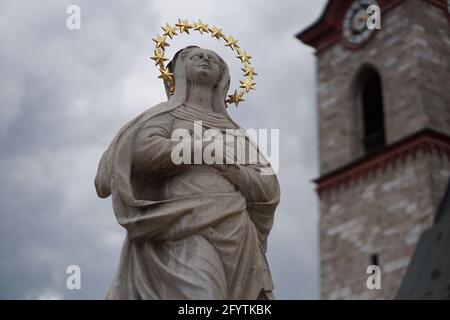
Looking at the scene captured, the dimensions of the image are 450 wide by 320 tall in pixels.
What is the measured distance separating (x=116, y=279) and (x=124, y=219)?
32cm

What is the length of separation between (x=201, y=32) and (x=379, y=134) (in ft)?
86.6

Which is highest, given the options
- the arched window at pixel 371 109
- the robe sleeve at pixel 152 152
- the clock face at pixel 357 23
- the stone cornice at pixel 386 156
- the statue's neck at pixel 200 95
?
the clock face at pixel 357 23

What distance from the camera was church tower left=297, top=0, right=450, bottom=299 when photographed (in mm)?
30406

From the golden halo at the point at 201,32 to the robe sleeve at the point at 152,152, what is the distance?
2.06 ft

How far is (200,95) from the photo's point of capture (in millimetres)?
7117

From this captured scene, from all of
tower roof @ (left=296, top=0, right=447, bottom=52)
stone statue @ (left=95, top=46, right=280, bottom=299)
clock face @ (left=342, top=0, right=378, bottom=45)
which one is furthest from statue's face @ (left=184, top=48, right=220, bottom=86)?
tower roof @ (left=296, top=0, right=447, bottom=52)

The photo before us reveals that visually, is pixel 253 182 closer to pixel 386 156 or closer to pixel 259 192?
pixel 259 192

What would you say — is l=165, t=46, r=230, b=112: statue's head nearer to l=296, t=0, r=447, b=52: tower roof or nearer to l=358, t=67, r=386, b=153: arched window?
l=358, t=67, r=386, b=153: arched window

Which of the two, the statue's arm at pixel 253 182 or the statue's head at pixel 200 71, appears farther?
the statue's head at pixel 200 71

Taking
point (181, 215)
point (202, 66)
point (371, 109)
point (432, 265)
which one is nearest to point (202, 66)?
point (202, 66)

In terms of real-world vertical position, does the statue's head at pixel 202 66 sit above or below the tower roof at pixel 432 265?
below

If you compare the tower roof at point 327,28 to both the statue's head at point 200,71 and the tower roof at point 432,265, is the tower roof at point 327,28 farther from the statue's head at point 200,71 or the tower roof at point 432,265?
the statue's head at point 200,71

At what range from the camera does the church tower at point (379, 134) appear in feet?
99.8

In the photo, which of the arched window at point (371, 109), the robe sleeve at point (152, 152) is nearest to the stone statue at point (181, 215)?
the robe sleeve at point (152, 152)
